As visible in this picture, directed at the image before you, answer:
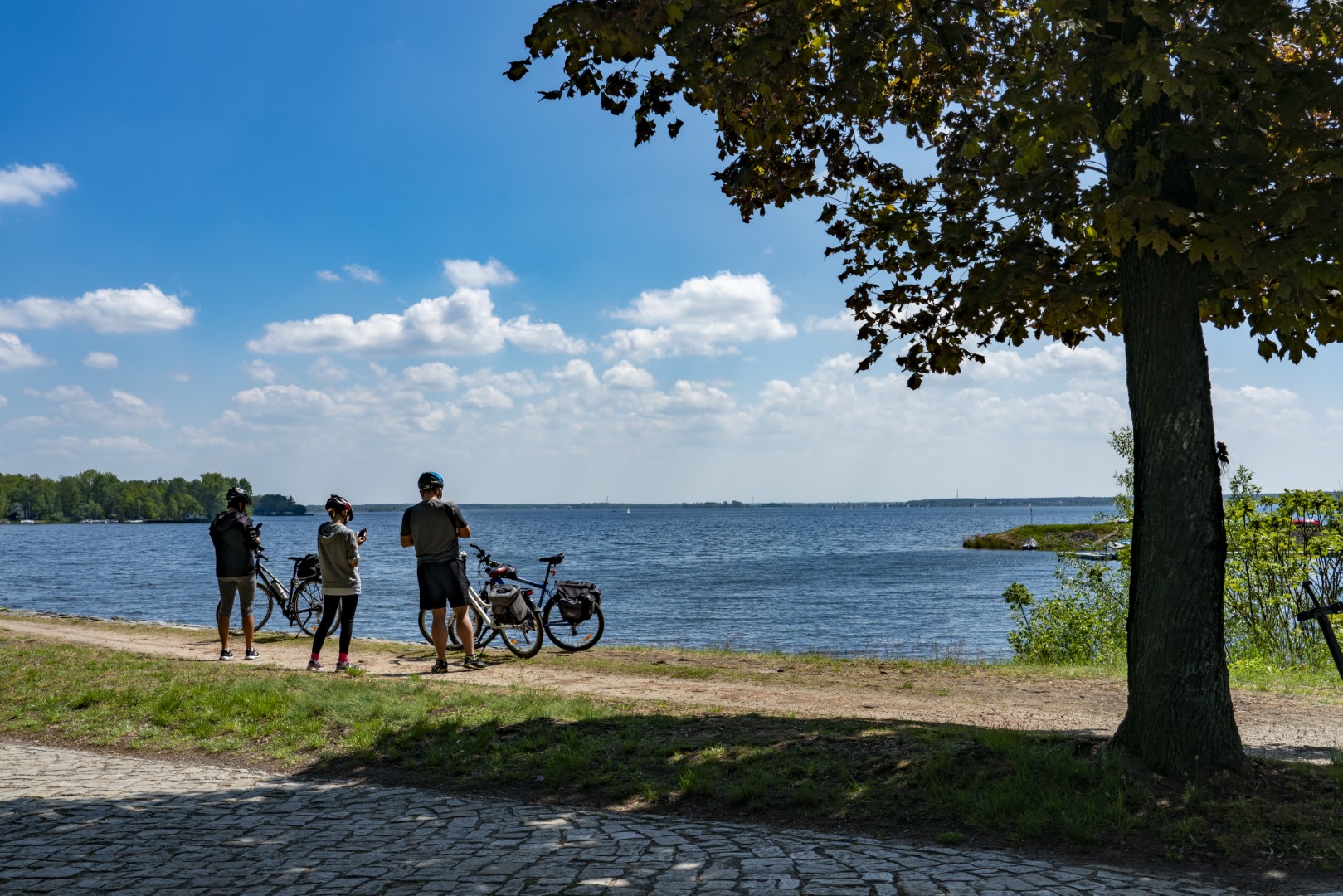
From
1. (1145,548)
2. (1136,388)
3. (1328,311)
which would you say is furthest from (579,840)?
(1328,311)

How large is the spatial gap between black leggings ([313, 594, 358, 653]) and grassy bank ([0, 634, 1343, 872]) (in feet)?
4.87

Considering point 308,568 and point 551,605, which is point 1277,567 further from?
point 308,568

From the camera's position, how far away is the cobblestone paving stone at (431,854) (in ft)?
15.4

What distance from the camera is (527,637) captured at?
13.1 m

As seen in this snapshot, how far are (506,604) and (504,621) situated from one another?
0.24m

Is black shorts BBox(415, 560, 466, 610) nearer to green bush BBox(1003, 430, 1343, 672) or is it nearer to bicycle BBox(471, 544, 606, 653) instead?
bicycle BBox(471, 544, 606, 653)

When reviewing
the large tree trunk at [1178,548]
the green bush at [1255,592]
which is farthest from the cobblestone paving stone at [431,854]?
the green bush at [1255,592]

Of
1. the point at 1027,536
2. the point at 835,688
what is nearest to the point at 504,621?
the point at 835,688

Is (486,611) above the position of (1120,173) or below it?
below

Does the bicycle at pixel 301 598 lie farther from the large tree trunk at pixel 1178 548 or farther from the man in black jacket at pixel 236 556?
the large tree trunk at pixel 1178 548

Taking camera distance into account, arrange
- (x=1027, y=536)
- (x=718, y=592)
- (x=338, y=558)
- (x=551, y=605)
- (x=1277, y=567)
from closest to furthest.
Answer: (x=338, y=558), (x=551, y=605), (x=1277, y=567), (x=718, y=592), (x=1027, y=536)

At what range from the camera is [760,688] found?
10.4m

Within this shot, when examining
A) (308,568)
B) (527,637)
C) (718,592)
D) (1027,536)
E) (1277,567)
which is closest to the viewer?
(527,637)

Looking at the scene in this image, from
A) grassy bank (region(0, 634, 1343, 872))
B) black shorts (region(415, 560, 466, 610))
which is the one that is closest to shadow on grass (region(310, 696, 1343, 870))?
grassy bank (region(0, 634, 1343, 872))
